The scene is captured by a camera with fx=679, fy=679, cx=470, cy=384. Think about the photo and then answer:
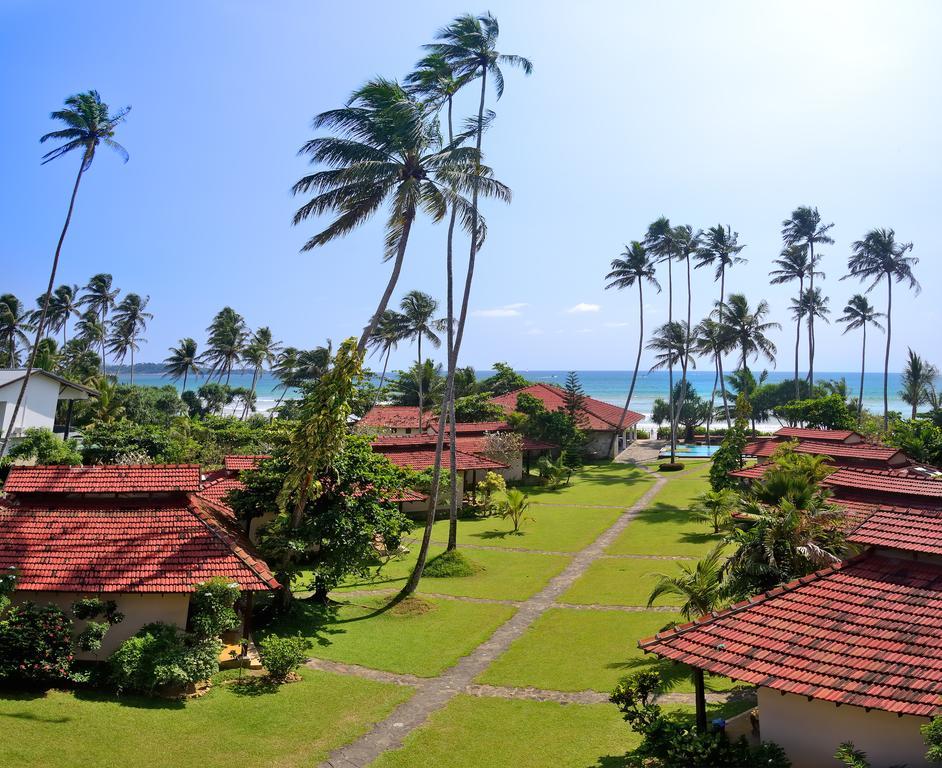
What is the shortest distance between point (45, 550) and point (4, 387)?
2772cm

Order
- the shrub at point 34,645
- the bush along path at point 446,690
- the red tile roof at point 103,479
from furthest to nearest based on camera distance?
1. the red tile roof at point 103,479
2. the shrub at point 34,645
3. the bush along path at point 446,690

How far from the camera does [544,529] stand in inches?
1299

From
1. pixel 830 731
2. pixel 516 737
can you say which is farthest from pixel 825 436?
pixel 516 737

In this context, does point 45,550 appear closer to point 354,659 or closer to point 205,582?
point 205,582

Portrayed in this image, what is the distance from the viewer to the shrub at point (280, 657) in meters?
15.6

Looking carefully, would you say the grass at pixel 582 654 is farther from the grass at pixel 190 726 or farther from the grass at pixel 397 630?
the grass at pixel 190 726

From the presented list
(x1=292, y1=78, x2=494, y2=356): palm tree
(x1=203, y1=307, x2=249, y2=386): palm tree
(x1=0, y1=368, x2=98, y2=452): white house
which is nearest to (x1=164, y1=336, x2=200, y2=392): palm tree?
(x1=203, y1=307, x2=249, y2=386): palm tree

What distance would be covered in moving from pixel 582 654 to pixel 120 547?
12050 millimetres

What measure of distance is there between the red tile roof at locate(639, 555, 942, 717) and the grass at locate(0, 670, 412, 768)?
6660 mm

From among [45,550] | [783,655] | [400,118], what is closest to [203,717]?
[45,550]

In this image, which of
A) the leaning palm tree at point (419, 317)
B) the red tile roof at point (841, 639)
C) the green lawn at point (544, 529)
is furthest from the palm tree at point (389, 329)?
the red tile roof at point (841, 639)

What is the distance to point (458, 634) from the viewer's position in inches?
778

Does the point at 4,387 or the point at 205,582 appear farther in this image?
the point at 4,387

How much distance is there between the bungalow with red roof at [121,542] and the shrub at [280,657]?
4.41 feet
